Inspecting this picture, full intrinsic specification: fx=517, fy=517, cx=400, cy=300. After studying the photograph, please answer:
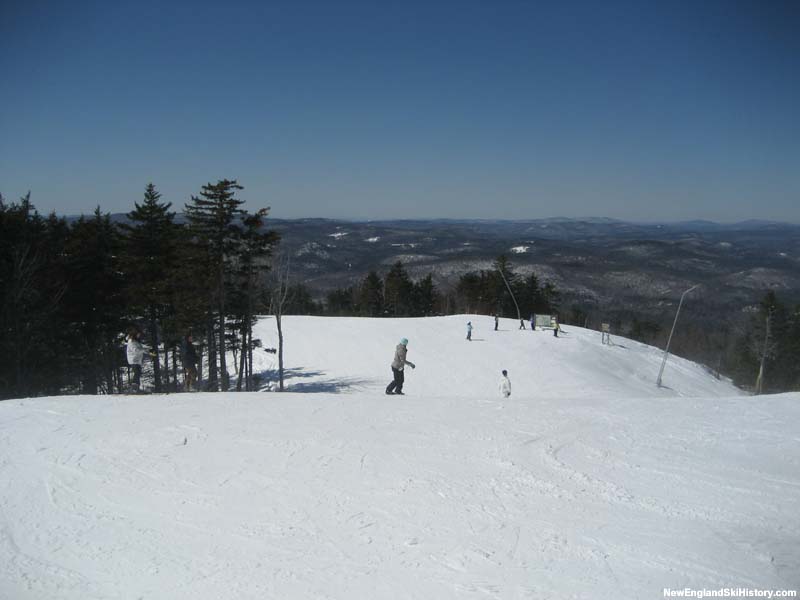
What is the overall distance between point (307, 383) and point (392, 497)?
23.3 metres

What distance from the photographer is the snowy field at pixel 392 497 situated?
16.9ft

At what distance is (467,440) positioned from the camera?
8977 millimetres

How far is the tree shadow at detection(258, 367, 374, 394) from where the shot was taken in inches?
1089

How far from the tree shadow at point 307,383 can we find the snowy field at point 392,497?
1568cm

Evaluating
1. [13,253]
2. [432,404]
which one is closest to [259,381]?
[13,253]

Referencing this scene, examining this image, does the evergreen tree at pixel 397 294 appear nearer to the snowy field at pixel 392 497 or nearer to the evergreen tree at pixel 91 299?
the evergreen tree at pixel 91 299

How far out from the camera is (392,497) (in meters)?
6.76

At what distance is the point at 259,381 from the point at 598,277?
173m

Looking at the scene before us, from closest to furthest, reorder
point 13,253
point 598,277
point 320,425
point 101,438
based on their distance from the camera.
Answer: point 101,438, point 320,425, point 13,253, point 598,277

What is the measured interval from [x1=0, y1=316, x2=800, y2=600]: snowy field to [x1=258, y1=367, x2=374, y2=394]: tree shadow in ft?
51.4

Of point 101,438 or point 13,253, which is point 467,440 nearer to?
point 101,438

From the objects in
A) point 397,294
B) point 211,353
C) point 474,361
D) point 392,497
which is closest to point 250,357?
point 211,353

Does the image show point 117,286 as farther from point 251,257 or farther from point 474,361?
point 474,361

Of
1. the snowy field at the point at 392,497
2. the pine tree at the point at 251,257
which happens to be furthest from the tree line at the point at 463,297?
the snowy field at the point at 392,497
